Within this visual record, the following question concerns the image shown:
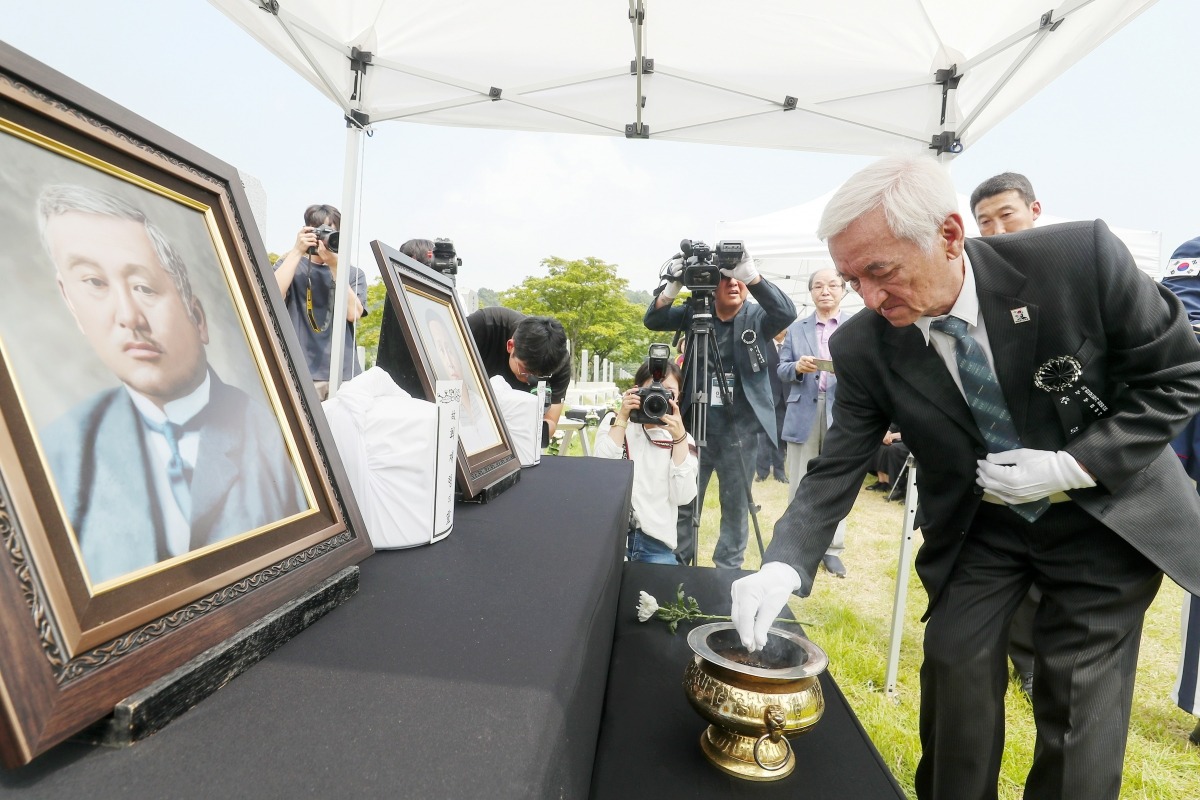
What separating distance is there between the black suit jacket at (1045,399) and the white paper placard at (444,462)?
0.85 metres

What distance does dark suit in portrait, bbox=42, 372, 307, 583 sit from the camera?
21.0 inches

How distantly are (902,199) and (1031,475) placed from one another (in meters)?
0.67

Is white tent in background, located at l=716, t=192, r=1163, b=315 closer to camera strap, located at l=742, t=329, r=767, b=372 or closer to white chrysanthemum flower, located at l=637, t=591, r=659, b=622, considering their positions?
camera strap, located at l=742, t=329, r=767, b=372

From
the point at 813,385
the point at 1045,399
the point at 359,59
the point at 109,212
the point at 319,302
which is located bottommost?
the point at 813,385

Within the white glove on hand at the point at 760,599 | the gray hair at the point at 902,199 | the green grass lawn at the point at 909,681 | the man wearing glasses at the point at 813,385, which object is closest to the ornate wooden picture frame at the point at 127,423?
the white glove on hand at the point at 760,599

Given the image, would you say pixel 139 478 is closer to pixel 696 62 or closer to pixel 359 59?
pixel 359 59

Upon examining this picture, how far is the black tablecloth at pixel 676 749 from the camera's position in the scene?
0.94 metres

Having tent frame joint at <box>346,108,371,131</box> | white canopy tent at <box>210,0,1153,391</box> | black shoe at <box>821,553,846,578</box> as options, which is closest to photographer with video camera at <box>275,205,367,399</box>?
white canopy tent at <box>210,0,1153,391</box>

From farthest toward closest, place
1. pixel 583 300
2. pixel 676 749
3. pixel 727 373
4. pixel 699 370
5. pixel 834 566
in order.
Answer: pixel 583 300, pixel 834 566, pixel 727 373, pixel 699 370, pixel 676 749

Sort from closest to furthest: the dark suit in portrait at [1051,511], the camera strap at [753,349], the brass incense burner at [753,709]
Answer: the brass incense burner at [753,709]
the dark suit in portrait at [1051,511]
the camera strap at [753,349]

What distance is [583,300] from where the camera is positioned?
30000 millimetres

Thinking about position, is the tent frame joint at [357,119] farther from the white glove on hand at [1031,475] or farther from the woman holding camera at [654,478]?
the white glove on hand at [1031,475]

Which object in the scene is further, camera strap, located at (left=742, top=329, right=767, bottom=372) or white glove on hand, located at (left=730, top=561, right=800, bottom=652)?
camera strap, located at (left=742, top=329, right=767, bottom=372)

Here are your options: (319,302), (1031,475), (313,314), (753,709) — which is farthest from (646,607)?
(319,302)
